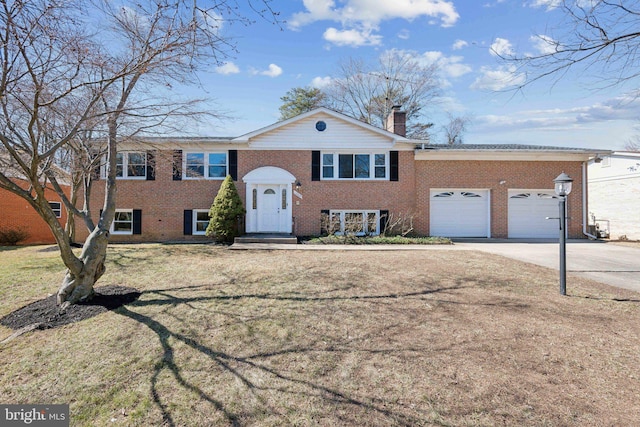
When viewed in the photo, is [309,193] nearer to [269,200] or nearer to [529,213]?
[269,200]

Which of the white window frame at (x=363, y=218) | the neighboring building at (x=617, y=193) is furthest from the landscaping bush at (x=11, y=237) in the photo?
the neighboring building at (x=617, y=193)

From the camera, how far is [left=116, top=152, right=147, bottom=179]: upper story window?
13836mm

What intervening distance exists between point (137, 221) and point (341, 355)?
13.1 metres

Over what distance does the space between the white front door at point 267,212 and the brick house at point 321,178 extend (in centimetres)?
4

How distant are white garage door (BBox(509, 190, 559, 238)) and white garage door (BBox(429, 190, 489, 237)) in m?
1.25

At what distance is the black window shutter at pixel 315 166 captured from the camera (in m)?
13.8

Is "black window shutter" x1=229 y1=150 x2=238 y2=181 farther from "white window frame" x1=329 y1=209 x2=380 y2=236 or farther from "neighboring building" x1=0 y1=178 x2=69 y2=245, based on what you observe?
"neighboring building" x1=0 y1=178 x2=69 y2=245

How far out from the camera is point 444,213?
563 inches

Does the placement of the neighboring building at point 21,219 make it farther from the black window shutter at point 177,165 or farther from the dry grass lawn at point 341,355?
the dry grass lawn at point 341,355

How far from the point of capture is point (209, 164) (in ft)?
45.7

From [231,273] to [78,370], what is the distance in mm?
3679

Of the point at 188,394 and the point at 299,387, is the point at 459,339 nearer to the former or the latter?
the point at 299,387

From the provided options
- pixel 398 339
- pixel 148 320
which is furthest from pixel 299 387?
pixel 148 320

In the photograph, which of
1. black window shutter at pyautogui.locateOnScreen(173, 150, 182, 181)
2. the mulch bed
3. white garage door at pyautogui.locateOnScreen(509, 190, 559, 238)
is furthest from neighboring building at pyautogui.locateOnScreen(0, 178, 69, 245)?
white garage door at pyautogui.locateOnScreen(509, 190, 559, 238)
